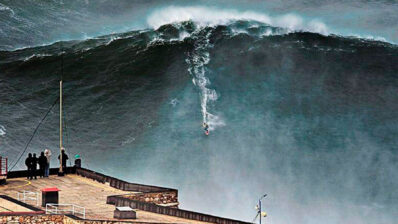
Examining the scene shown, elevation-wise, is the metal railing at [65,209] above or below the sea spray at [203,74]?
below

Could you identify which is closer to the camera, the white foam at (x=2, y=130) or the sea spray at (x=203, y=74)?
the white foam at (x=2, y=130)

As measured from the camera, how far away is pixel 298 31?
132 metres

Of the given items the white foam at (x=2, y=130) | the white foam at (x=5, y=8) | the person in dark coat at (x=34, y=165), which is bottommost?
the person in dark coat at (x=34, y=165)

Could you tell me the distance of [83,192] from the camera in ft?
276

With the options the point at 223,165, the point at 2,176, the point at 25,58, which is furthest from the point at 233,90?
the point at 2,176

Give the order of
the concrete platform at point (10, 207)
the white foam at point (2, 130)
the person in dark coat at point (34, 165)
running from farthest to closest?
1. the white foam at point (2, 130)
2. the person in dark coat at point (34, 165)
3. the concrete platform at point (10, 207)

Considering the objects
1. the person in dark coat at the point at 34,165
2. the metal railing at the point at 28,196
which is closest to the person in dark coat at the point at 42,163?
the person in dark coat at the point at 34,165

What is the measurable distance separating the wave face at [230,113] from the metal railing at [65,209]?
28544 millimetres

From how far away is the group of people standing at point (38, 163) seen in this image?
88.4 meters

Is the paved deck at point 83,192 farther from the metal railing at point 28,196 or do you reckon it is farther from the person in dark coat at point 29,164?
the person in dark coat at point 29,164

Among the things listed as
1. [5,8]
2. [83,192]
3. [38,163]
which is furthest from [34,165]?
[5,8]

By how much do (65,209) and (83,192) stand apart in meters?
7.77

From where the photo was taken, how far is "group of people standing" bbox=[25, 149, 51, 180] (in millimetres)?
88375

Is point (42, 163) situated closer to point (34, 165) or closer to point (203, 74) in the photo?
point (34, 165)
